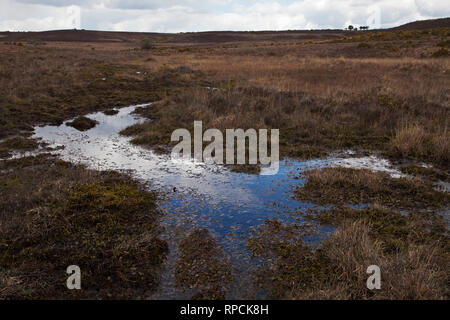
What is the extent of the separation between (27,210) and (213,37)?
11212 centimetres

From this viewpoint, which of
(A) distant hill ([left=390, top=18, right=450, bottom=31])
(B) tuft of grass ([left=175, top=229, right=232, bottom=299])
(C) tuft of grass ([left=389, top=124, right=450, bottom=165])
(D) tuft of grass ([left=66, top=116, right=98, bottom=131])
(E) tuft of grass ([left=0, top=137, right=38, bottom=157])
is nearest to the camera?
(B) tuft of grass ([left=175, top=229, right=232, bottom=299])

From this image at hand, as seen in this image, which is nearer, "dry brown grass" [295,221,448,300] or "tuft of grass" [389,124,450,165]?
"dry brown grass" [295,221,448,300]

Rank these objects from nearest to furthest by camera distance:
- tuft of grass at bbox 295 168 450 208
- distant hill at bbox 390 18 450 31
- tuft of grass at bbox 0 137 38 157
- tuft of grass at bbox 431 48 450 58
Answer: tuft of grass at bbox 295 168 450 208 → tuft of grass at bbox 0 137 38 157 → tuft of grass at bbox 431 48 450 58 → distant hill at bbox 390 18 450 31

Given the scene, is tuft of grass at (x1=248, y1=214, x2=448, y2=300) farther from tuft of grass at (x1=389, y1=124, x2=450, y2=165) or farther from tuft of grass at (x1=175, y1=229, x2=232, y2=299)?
tuft of grass at (x1=389, y1=124, x2=450, y2=165)

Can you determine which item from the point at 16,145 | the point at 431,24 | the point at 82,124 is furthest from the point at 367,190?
the point at 431,24

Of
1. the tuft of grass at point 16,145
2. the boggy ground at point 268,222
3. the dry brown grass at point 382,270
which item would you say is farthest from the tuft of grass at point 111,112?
the dry brown grass at point 382,270

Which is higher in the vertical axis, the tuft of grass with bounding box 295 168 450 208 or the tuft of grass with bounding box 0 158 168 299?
the tuft of grass with bounding box 295 168 450 208

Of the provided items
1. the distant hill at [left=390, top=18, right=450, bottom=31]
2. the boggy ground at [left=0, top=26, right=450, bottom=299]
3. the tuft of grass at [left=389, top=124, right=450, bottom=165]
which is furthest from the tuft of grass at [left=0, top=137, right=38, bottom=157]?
the distant hill at [left=390, top=18, right=450, bottom=31]

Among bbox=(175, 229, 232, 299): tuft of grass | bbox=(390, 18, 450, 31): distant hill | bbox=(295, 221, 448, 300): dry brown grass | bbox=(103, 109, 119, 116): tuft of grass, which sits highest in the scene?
bbox=(390, 18, 450, 31): distant hill

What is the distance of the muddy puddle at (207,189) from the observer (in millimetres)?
5691

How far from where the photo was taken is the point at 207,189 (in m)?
7.96

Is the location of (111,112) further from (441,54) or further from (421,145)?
(441,54)

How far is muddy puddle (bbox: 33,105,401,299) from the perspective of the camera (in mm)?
5691

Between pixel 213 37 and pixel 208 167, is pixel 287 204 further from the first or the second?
pixel 213 37
